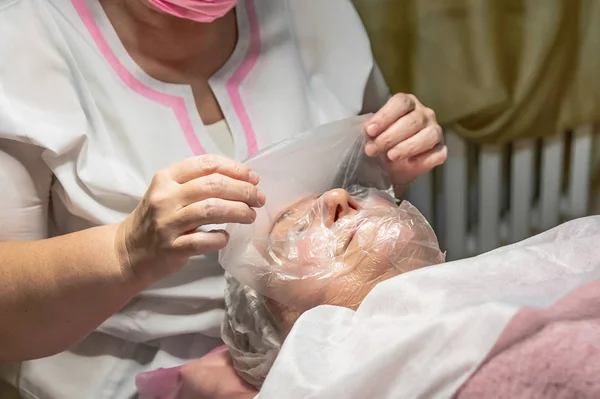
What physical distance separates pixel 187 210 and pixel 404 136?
41 centimetres

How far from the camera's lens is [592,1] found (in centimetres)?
127

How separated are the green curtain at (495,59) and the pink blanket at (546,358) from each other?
78cm

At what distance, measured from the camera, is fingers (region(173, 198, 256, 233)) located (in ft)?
2.43

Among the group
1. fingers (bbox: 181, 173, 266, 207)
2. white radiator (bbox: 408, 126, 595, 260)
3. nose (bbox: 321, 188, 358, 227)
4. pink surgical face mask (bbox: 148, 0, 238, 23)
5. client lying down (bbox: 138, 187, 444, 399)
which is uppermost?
pink surgical face mask (bbox: 148, 0, 238, 23)

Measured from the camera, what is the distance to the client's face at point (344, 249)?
0.82 m

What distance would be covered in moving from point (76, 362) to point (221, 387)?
0.87ft

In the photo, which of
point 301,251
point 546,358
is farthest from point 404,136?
point 546,358

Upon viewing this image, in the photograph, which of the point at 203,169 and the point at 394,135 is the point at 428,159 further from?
the point at 203,169

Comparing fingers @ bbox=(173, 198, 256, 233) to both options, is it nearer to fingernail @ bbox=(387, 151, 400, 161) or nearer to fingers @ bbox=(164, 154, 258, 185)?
fingers @ bbox=(164, 154, 258, 185)

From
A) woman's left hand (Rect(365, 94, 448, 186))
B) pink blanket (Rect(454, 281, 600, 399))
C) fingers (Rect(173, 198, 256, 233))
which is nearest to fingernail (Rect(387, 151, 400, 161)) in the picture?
woman's left hand (Rect(365, 94, 448, 186))

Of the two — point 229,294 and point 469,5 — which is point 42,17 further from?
point 469,5

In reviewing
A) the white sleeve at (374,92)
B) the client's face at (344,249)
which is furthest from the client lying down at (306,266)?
the white sleeve at (374,92)

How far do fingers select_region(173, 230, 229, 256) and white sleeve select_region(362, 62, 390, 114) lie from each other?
56cm

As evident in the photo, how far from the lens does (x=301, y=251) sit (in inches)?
32.9
